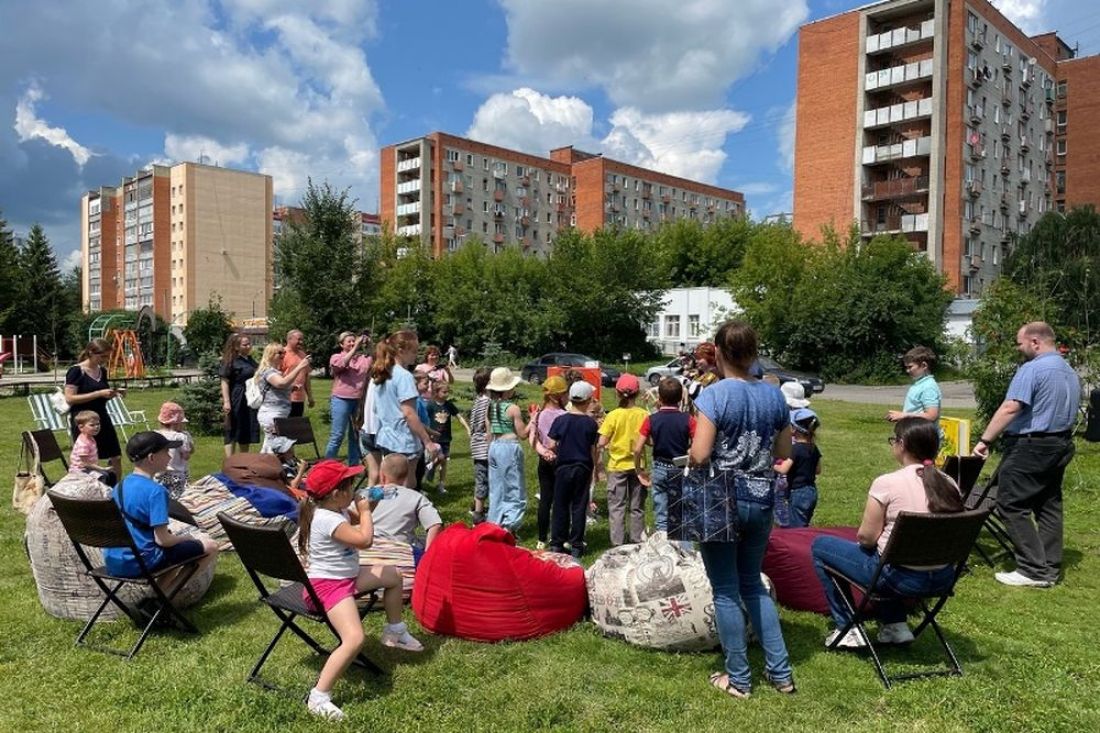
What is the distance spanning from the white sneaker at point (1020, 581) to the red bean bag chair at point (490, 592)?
343 centimetres

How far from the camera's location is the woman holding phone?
24.7 ft

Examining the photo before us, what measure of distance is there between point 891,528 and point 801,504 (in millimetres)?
2209

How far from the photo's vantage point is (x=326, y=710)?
358 cm

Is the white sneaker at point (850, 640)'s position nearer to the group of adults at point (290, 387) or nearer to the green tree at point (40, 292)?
the group of adults at point (290, 387)

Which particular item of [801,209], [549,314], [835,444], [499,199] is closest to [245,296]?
[499,199]

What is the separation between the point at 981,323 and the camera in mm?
12945

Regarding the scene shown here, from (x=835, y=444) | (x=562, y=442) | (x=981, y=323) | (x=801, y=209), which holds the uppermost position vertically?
(x=801, y=209)

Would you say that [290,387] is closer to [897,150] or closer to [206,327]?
[897,150]

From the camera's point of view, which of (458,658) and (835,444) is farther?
(835,444)

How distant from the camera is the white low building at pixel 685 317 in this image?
1871 inches

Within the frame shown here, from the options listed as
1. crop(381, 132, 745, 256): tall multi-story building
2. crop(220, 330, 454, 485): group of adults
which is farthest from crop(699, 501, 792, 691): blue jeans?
crop(381, 132, 745, 256): tall multi-story building

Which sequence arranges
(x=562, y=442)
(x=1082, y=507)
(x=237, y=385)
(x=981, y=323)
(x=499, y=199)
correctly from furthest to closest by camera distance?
(x=499, y=199)
(x=981, y=323)
(x=237, y=385)
(x=1082, y=507)
(x=562, y=442)

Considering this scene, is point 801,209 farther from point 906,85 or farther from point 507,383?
point 507,383

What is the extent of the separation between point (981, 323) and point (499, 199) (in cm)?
6965
